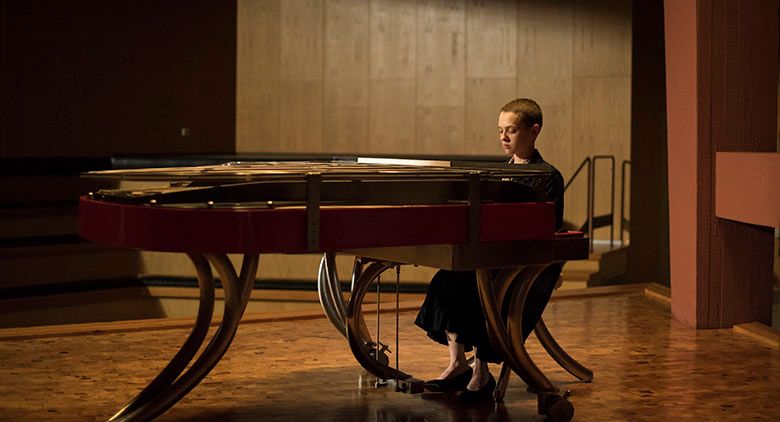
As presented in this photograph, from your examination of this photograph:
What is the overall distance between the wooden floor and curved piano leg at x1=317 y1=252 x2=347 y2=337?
17 cm

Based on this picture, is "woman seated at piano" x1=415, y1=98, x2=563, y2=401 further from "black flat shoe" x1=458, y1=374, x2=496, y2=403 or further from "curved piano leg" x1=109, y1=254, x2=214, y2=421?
"curved piano leg" x1=109, y1=254, x2=214, y2=421

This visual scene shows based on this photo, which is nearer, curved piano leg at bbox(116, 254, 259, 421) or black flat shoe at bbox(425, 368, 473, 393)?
curved piano leg at bbox(116, 254, 259, 421)

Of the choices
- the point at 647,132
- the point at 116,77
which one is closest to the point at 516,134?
the point at 647,132

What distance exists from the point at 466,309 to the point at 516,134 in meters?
0.57

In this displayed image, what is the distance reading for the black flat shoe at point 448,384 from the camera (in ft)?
11.1


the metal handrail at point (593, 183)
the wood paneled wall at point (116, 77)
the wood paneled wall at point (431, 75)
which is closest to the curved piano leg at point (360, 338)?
the metal handrail at point (593, 183)

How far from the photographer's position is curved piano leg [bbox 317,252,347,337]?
3.81 metres

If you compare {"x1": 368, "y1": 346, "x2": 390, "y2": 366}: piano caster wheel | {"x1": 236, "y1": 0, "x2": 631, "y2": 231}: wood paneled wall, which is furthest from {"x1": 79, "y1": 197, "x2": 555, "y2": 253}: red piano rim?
{"x1": 236, "y1": 0, "x2": 631, "y2": 231}: wood paneled wall

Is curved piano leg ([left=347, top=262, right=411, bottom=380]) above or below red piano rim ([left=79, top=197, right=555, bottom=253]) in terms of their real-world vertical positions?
below

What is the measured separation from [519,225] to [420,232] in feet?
1.06

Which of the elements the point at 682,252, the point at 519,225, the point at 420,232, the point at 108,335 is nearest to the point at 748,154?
the point at 682,252

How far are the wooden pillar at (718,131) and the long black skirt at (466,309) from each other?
163 centimetres

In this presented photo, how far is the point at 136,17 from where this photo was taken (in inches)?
343

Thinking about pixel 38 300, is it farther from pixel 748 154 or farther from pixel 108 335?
pixel 748 154
